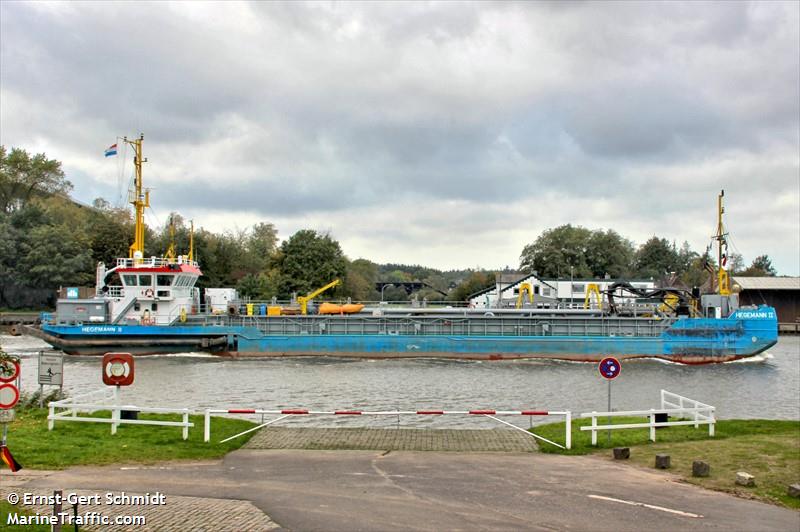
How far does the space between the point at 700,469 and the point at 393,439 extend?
6682 mm

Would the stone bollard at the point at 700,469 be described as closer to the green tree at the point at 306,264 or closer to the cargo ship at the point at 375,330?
the cargo ship at the point at 375,330

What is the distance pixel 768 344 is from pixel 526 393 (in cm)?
2276

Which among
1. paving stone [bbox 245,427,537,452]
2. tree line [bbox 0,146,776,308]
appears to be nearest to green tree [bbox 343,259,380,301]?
tree line [bbox 0,146,776,308]

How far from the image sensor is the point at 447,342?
140 feet

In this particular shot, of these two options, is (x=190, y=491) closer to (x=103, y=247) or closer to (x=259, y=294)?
(x=259, y=294)

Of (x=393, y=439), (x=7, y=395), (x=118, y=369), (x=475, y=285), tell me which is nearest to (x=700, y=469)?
(x=393, y=439)

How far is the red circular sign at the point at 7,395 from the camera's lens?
984 cm

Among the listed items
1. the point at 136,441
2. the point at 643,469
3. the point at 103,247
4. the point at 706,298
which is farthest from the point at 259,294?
the point at 643,469

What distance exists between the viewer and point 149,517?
355 inches

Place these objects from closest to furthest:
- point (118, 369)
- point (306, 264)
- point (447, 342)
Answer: point (118, 369) → point (447, 342) → point (306, 264)

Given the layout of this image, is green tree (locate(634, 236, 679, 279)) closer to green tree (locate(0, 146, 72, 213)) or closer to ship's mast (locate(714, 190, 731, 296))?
ship's mast (locate(714, 190, 731, 296))

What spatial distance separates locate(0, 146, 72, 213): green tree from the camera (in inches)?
3191

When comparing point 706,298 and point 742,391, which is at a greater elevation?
point 706,298

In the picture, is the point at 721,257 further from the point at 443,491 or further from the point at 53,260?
the point at 53,260
